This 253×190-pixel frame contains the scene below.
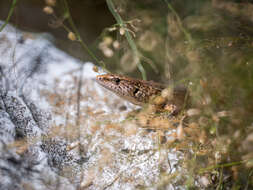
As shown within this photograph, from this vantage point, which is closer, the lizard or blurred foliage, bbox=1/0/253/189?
blurred foliage, bbox=1/0/253/189

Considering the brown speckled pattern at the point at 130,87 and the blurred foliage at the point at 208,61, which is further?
the brown speckled pattern at the point at 130,87

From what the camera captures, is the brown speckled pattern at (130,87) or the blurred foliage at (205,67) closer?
the blurred foliage at (205,67)

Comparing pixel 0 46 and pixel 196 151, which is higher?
pixel 0 46

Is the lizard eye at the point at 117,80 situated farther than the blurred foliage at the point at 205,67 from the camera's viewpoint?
Yes

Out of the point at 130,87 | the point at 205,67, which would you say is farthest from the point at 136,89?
the point at 205,67

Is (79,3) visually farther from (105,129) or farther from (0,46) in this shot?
(105,129)

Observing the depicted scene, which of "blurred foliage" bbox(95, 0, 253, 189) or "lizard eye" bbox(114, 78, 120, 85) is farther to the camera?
"lizard eye" bbox(114, 78, 120, 85)

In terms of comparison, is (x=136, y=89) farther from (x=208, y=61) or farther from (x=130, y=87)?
(x=208, y=61)

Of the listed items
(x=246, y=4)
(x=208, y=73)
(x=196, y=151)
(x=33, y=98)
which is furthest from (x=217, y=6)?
(x=33, y=98)
